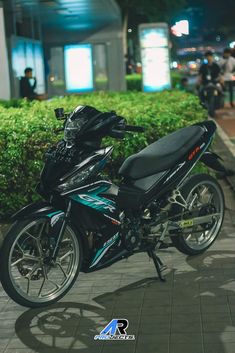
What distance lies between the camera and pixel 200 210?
5.61 meters

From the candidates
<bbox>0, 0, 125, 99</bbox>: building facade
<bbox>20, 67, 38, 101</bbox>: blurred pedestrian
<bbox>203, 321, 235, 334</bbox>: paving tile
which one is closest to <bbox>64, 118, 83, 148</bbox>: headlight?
<bbox>203, 321, 235, 334</bbox>: paving tile

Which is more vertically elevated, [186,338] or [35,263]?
[35,263]

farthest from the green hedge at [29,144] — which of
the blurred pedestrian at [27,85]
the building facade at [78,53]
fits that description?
the building facade at [78,53]

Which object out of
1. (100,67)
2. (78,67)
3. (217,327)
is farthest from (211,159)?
(100,67)

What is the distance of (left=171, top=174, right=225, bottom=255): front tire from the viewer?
18.0 feet

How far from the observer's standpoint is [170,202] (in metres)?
5.30

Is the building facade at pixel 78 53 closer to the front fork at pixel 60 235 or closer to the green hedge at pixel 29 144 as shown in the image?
the green hedge at pixel 29 144

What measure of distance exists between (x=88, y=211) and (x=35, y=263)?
1.71ft

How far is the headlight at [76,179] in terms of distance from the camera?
4.48m

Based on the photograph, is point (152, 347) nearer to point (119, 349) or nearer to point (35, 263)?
point (119, 349)

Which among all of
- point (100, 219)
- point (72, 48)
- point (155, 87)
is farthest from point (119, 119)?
point (72, 48)

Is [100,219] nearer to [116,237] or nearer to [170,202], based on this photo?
[116,237]

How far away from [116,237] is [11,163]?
230cm

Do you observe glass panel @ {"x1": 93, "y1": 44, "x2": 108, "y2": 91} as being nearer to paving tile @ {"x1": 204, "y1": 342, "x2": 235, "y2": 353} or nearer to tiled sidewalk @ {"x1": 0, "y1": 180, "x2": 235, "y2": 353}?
tiled sidewalk @ {"x1": 0, "y1": 180, "x2": 235, "y2": 353}
